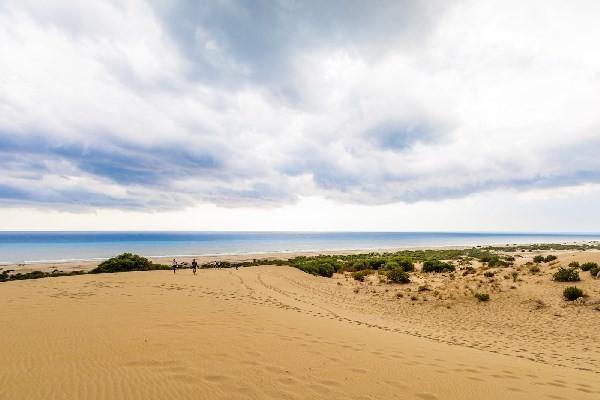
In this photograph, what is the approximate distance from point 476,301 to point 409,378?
49.1 ft

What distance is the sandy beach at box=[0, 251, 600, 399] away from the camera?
5.08 m

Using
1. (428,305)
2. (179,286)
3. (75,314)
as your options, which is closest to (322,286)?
(428,305)

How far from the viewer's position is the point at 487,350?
10.3m

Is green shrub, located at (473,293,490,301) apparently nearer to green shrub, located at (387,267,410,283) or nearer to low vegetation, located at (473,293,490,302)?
low vegetation, located at (473,293,490,302)

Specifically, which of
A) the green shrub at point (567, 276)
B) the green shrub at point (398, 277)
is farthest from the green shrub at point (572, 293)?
the green shrub at point (398, 277)

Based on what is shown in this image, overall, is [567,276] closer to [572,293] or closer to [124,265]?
[572,293]

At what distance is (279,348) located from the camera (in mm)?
7426

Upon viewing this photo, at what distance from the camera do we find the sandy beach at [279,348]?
16.7 ft

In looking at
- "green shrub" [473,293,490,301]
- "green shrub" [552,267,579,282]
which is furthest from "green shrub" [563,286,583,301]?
"green shrub" [473,293,490,301]

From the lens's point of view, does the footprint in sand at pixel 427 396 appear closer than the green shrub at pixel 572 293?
Yes

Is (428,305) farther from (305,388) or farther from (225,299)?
(305,388)

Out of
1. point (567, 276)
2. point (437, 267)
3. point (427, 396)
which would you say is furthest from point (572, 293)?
point (427, 396)

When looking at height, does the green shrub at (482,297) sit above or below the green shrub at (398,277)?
below

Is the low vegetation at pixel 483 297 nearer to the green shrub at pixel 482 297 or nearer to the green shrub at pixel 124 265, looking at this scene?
the green shrub at pixel 482 297
